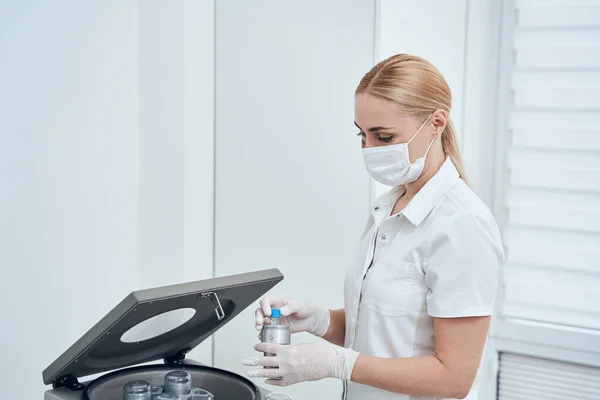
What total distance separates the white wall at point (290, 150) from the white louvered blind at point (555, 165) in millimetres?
526

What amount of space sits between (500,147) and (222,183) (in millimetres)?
894

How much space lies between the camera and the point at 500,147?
223 cm

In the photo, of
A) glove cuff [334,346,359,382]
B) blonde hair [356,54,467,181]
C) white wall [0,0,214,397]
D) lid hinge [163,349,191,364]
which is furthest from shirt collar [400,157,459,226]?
white wall [0,0,214,397]

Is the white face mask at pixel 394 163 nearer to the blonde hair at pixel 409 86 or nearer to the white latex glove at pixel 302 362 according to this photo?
the blonde hair at pixel 409 86

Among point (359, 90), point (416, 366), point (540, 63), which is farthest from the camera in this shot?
point (540, 63)

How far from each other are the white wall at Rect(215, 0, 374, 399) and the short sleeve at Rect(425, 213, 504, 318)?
2.24 ft

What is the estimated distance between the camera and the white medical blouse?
4.44ft

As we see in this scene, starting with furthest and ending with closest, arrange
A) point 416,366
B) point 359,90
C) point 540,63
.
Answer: point 540,63 → point 359,90 → point 416,366

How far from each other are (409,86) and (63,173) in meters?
1.10

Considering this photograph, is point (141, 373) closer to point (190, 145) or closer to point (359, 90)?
point (359, 90)

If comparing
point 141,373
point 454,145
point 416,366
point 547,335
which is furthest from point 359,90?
point 547,335

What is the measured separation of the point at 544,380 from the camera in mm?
2242

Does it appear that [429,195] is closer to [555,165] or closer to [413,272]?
[413,272]

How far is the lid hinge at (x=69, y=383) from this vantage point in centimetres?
Result: 133
